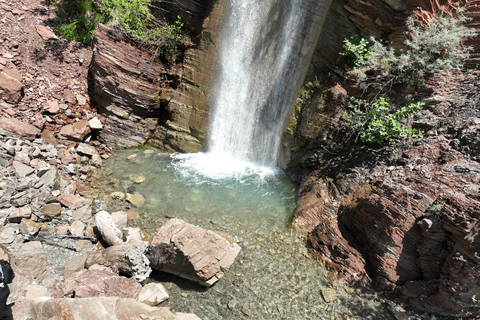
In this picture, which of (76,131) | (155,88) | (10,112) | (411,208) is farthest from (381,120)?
(10,112)

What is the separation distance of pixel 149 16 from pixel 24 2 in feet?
14.8

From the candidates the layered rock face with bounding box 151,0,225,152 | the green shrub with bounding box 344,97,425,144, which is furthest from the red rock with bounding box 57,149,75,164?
the green shrub with bounding box 344,97,425,144

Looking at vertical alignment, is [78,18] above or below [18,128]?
above

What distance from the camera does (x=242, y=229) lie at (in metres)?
6.95

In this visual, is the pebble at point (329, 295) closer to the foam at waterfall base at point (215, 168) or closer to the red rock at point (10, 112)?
the foam at waterfall base at point (215, 168)

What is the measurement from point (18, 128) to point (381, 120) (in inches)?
368

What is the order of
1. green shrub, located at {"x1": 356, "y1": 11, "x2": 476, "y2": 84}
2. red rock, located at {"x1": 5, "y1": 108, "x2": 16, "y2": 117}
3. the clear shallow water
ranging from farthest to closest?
1. red rock, located at {"x1": 5, "y1": 108, "x2": 16, "y2": 117}
2. green shrub, located at {"x1": 356, "y1": 11, "x2": 476, "y2": 84}
3. the clear shallow water

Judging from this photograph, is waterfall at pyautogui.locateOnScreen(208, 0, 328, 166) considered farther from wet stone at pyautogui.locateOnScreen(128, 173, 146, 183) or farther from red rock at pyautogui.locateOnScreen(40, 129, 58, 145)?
red rock at pyautogui.locateOnScreen(40, 129, 58, 145)

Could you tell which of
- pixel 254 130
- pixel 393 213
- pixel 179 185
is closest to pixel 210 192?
pixel 179 185

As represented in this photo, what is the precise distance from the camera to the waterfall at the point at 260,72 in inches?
339

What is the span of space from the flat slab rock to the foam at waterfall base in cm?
279

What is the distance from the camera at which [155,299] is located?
17.4ft

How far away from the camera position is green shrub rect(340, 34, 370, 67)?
731cm

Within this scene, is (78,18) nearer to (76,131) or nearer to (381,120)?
(76,131)
